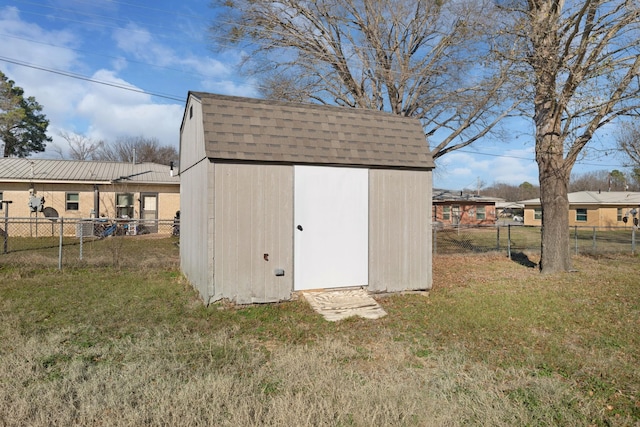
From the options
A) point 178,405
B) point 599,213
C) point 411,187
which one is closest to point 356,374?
point 178,405

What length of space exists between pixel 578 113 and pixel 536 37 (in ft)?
6.19

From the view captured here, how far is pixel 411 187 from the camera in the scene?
23.7 ft

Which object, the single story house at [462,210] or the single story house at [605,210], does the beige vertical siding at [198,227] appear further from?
the single story house at [605,210]

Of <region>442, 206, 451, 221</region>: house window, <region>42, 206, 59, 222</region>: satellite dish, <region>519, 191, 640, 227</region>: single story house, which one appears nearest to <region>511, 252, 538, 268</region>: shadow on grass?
<region>442, 206, 451, 221</region>: house window

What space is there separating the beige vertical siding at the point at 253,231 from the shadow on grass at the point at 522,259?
7559mm

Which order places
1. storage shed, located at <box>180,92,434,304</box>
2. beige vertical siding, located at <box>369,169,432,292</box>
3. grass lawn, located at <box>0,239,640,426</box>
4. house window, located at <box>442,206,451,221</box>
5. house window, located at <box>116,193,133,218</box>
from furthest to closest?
house window, located at <box>442,206,451,221</box> < house window, located at <box>116,193,133,218</box> < beige vertical siding, located at <box>369,169,432,292</box> < storage shed, located at <box>180,92,434,304</box> < grass lawn, located at <box>0,239,640,426</box>

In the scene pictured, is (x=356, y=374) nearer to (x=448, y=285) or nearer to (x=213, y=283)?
(x=213, y=283)

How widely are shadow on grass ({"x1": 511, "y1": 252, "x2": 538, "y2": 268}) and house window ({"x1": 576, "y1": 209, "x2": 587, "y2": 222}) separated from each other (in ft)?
69.6

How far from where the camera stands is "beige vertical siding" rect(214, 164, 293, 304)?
606 centimetres

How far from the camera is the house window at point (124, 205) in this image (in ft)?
57.3

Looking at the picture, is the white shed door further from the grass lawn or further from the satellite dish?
the satellite dish

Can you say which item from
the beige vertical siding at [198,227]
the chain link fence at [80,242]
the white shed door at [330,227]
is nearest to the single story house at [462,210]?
the chain link fence at [80,242]

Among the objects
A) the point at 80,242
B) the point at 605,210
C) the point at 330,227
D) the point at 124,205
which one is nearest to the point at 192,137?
the point at 330,227

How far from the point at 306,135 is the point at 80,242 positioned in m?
6.87
